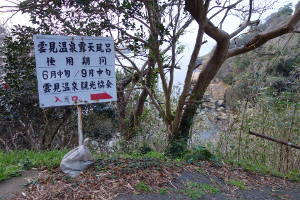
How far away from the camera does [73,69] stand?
3635 mm

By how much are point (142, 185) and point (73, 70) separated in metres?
1.59

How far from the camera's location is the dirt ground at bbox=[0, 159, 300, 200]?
3.15 m

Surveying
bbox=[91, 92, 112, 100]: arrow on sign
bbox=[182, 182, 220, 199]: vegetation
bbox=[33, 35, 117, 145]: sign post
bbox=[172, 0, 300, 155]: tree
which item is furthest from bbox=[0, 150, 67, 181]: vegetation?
bbox=[172, 0, 300, 155]: tree

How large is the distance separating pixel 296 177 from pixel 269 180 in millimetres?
862

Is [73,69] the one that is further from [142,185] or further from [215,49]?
[215,49]

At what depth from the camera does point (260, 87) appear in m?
6.41

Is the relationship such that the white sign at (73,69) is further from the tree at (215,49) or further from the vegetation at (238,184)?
the vegetation at (238,184)

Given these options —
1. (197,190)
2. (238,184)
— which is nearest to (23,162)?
(197,190)

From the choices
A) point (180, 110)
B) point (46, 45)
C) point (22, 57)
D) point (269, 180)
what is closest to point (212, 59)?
point (180, 110)

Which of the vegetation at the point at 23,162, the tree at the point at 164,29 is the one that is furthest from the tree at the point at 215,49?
the vegetation at the point at 23,162

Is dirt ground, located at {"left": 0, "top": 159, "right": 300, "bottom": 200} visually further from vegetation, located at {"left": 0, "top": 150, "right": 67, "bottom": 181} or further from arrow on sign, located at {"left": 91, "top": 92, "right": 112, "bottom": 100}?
arrow on sign, located at {"left": 91, "top": 92, "right": 112, "bottom": 100}

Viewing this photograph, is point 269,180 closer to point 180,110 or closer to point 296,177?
point 296,177

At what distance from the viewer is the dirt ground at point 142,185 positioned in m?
3.15

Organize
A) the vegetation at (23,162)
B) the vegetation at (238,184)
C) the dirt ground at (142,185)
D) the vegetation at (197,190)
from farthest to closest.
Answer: the vegetation at (238,184) < the vegetation at (23,162) < the vegetation at (197,190) < the dirt ground at (142,185)
